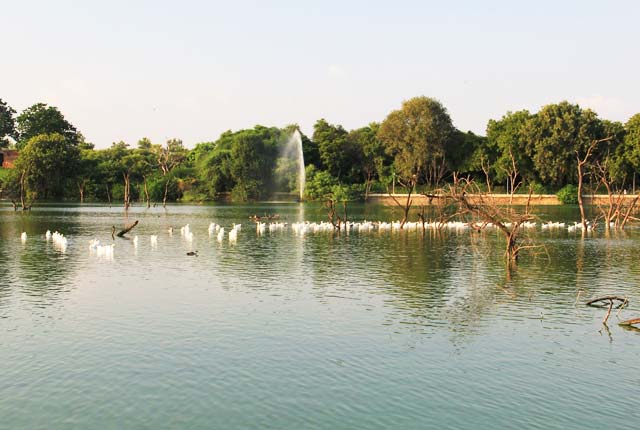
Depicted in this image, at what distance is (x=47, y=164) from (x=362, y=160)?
61802mm

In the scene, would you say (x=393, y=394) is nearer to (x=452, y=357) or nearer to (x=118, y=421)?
(x=452, y=357)

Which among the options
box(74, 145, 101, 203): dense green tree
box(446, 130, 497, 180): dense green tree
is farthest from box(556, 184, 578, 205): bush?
box(74, 145, 101, 203): dense green tree

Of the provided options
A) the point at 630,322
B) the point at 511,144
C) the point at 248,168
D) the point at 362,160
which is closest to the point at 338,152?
the point at 362,160

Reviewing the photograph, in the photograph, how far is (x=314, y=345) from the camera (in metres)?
20.0

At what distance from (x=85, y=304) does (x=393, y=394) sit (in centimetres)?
1487

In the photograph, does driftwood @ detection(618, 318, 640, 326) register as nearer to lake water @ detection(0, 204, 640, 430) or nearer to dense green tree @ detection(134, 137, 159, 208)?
lake water @ detection(0, 204, 640, 430)

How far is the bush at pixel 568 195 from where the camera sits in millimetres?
112062

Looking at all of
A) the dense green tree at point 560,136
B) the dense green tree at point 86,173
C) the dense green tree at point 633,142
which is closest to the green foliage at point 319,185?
the dense green tree at point 560,136

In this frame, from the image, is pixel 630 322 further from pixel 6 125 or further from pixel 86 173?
pixel 6 125

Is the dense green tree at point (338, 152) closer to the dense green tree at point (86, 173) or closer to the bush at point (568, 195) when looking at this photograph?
the bush at point (568, 195)

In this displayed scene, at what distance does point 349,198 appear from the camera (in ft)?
413

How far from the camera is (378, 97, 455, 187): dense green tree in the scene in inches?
4705

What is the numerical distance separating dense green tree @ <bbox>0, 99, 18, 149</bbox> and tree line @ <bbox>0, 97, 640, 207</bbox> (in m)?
18.3

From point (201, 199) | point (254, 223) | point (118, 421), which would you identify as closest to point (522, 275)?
point (118, 421)
